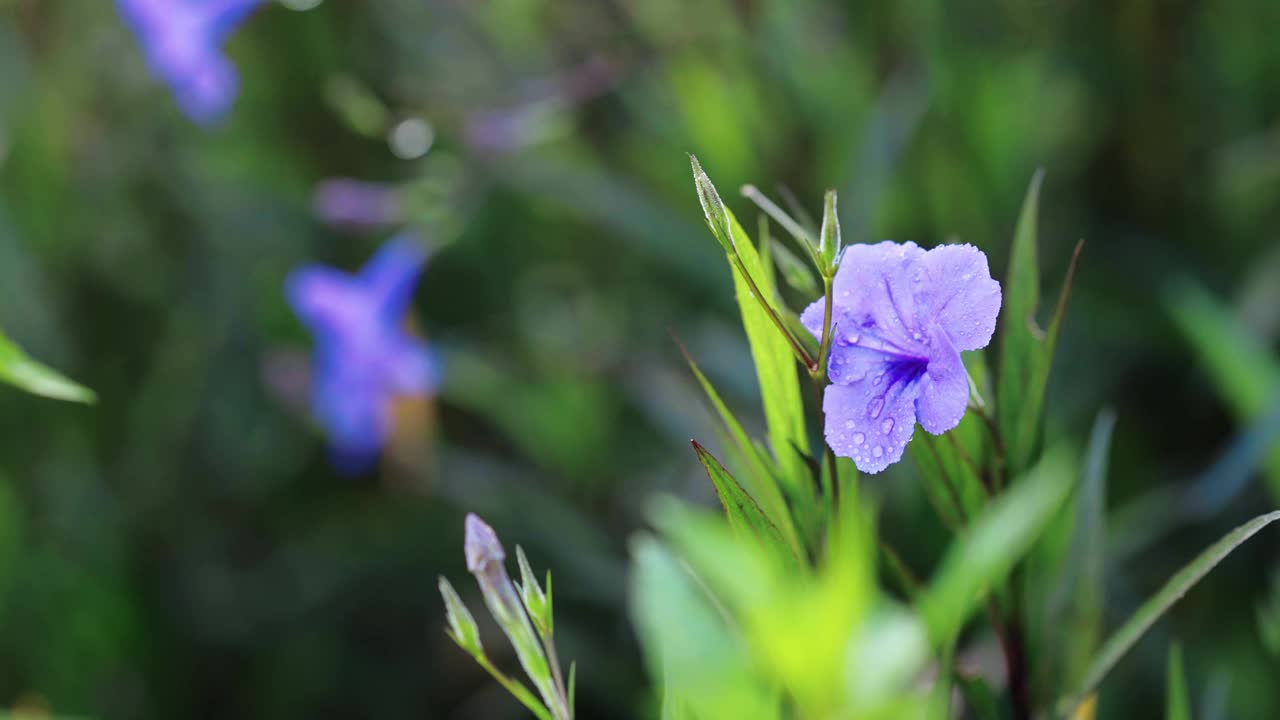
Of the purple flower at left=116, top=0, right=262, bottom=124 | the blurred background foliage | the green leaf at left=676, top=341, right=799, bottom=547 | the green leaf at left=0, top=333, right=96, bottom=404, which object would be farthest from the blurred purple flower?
the green leaf at left=676, top=341, right=799, bottom=547

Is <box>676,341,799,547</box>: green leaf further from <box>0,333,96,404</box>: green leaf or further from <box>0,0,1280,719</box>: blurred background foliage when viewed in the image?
<box>0,0,1280,719</box>: blurred background foliage

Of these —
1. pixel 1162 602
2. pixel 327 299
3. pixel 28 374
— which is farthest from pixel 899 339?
pixel 327 299

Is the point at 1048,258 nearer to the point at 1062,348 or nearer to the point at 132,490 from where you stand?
the point at 1062,348

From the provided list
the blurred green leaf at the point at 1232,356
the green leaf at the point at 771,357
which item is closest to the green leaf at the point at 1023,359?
the green leaf at the point at 771,357

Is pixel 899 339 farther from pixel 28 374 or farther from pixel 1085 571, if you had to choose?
pixel 28 374

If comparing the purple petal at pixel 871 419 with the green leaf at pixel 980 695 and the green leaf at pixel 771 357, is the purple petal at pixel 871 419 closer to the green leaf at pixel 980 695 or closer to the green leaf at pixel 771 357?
the green leaf at pixel 771 357

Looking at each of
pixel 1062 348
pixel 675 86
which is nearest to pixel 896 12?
pixel 675 86
